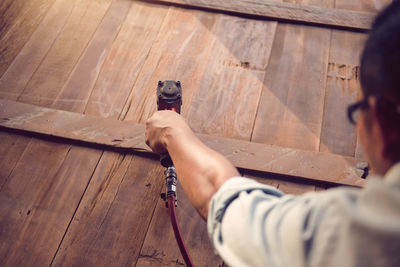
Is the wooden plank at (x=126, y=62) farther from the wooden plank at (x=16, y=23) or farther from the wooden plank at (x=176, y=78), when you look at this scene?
the wooden plank at (x=16, y=23)

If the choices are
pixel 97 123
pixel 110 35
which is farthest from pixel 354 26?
pixel 97 123

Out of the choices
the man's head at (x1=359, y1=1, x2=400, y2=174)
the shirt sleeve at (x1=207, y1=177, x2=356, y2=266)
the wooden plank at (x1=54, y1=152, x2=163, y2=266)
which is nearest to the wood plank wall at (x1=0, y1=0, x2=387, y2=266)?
the wooden plank at (x1=54, y1=152, x2=163, y2=266)

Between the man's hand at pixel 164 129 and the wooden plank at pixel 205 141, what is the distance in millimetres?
335

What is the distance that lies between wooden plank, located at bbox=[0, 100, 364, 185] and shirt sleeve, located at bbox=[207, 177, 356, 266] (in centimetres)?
70

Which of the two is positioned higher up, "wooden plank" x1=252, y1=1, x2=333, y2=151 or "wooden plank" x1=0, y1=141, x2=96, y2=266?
"wooden plank" x1=252, y1=1, x2=333, y2=151

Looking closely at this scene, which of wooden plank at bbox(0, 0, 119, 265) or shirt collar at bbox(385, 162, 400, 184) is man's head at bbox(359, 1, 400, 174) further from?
wooden plank at bbox(0, 0, 119, 265)

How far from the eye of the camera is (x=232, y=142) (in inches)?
59.3

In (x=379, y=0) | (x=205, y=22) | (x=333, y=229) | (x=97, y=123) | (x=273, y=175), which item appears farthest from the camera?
(x=379, y=0)

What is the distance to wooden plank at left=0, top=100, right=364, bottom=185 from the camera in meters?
1.43

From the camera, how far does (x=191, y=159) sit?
0.94 metres

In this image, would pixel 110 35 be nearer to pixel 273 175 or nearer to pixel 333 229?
pixel 273 175

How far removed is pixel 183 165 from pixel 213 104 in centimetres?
76

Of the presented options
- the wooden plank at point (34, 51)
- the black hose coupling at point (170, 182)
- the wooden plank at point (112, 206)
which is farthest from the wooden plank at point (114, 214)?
the wooden plank at point (34, 51)

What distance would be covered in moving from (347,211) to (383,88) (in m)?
0.19
